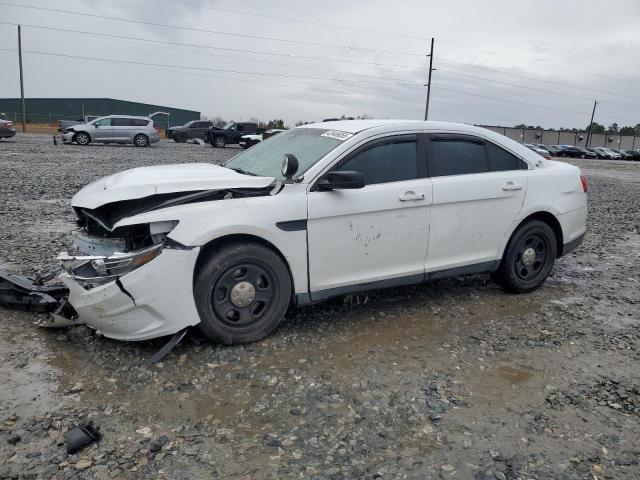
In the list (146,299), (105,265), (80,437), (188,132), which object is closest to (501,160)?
(146,299)

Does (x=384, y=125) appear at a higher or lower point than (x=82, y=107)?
lower

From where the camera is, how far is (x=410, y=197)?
4.37 m

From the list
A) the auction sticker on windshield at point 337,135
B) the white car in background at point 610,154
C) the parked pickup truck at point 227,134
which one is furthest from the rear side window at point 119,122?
the white car in background at point 610,154

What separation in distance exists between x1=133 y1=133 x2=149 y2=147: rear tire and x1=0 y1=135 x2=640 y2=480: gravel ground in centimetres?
2421

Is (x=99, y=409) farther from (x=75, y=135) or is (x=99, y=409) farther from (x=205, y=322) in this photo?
(x=75, y=135)

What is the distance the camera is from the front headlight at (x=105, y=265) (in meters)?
3.50

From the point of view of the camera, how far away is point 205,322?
372 cm

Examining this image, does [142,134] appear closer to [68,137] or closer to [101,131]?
[101,131]

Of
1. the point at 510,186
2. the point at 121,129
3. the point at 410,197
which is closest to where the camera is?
the point at 410,197

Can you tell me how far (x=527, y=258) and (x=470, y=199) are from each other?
104cm

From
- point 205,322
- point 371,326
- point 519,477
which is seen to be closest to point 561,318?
point 371,326

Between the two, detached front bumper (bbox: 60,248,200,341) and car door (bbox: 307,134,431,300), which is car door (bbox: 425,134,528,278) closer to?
car door (bbox: 307,134,431,300)

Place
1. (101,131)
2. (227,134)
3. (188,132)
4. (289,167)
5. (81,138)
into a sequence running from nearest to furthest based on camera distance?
(289,167)
(81,138)
(101,131)
(227,134)
(188,132)

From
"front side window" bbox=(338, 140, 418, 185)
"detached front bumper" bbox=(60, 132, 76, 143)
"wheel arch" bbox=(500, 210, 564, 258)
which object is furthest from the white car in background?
"front side window" bbox=(338, 140, 418, 185)
